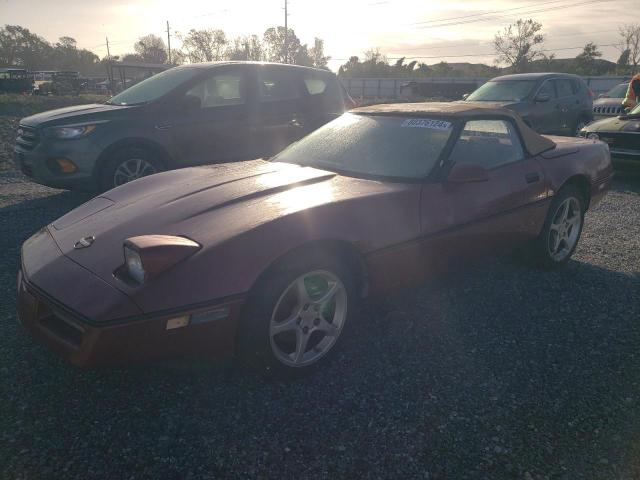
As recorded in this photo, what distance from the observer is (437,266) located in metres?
2.98

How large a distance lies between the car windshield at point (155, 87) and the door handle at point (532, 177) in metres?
4.10

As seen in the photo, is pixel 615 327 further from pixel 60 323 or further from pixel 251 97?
pixel 251 97

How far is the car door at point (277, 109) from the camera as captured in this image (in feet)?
19.6

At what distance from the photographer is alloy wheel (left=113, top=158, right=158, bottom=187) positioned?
5352 millimetres

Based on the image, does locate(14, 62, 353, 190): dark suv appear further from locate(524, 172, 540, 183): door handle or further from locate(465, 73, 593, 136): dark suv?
locate(465, 73, 593, 136): dark suv

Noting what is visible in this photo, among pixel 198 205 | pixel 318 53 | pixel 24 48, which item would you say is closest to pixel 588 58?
pixel 318 53

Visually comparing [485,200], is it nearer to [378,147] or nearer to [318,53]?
[378,147]

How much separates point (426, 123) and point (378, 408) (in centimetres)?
200

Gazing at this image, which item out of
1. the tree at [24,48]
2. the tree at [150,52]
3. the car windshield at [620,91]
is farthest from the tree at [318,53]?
the car windshield at [620,91]

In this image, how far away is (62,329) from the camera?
2.08 meters

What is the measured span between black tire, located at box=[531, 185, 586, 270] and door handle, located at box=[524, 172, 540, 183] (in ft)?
1.09

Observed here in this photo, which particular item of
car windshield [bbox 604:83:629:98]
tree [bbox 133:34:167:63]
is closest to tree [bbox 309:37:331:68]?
tree [bbox 133:34:167:63]

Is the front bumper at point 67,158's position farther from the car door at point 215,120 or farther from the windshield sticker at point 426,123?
the windshield sticker at point 426,123

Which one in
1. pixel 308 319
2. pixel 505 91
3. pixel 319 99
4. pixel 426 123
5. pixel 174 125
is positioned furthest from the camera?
pixel 505 91
